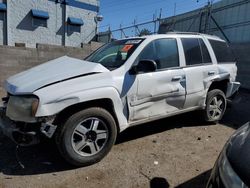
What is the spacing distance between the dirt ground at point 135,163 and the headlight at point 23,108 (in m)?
0.73

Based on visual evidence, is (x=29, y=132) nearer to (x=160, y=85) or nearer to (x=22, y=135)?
(x=22, y=135)

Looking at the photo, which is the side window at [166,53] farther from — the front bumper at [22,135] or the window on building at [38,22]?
the window on building at [38,22]

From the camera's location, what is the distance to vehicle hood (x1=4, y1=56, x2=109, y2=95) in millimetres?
3684

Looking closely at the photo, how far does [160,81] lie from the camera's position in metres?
4.58

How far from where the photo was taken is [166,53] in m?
4.89

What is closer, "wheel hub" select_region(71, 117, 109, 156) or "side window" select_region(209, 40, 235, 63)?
"wheel hub" select_region(71, 117, 109, 156)

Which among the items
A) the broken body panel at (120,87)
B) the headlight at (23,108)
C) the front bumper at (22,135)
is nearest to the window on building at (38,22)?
the broken body panel at (120,87)

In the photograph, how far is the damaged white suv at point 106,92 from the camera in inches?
141

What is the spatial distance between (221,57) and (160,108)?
2.21m

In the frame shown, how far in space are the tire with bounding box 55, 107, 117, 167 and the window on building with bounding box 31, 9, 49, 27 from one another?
1711 cm

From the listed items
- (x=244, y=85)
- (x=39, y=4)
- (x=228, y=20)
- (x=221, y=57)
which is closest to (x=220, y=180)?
(x=221, y=57)

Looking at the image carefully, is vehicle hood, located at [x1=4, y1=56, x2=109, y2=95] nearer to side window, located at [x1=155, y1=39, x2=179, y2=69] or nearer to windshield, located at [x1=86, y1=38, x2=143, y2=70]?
windshield, located at [x1=86, y1=38, x2=143, y2=70]

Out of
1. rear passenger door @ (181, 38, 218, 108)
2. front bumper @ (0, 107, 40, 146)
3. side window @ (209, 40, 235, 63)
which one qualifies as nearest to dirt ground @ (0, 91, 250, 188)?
Result: front bumper @ (0, 107, 40, 146)

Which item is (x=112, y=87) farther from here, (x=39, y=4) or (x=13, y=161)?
(x=39, y=4)
